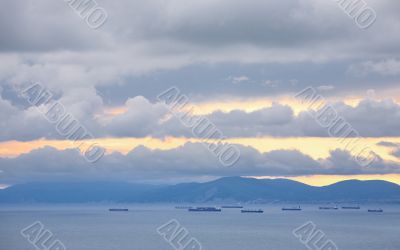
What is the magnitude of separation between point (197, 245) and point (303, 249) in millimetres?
34963

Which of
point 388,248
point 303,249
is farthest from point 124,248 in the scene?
point 388,248

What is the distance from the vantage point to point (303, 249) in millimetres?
183875

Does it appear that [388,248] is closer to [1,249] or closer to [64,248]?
[64,248]

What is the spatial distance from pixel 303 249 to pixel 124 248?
188ft

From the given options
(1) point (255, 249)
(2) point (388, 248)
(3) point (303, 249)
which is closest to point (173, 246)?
(1) point (255, 249)

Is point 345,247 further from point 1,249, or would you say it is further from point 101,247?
point 1,249

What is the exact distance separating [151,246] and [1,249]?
48.1 m

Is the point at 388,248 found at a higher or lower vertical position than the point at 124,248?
higher

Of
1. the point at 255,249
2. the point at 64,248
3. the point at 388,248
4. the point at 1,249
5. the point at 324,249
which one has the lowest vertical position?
the point at 1,249

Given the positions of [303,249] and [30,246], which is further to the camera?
[30,246]

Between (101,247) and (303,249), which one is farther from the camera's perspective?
(101,247)

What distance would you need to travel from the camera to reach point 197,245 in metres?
A: 195

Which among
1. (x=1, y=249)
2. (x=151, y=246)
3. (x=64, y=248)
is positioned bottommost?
(x=1, y=249)

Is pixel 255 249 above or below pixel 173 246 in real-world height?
above
